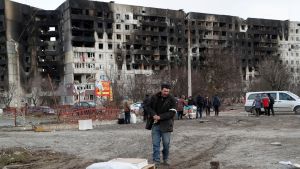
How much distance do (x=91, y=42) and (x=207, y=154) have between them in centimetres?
8556

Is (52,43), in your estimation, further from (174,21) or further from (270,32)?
(270,32)

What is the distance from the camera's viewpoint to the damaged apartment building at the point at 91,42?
91812 mm

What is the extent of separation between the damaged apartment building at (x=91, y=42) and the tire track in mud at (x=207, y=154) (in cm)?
6987

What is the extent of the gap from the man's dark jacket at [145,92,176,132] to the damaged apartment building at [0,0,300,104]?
74507 mm

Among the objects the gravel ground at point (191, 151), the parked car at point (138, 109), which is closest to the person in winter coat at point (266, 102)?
the parked car at point (138, 109)

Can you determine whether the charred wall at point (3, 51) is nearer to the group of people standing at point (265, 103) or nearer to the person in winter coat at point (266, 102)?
the group of people standing at point (265, 103)

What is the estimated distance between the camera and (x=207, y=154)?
37.6 feet

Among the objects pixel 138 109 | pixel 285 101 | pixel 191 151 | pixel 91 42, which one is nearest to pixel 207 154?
pixel 191 151

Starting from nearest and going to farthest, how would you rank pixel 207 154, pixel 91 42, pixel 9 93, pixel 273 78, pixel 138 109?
1. pixel 207 154
2. pixel 138 109
3. pixel 273 78
4. pixel 9 93
5. pixel 91 42

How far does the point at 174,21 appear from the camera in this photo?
105 m

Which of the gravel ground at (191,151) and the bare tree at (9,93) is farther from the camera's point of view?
the bare tree at (9,93)

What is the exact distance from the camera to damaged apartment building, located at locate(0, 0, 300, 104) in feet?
301

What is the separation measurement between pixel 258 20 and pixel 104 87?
292ft

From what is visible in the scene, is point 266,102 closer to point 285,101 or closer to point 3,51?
point 285,101
